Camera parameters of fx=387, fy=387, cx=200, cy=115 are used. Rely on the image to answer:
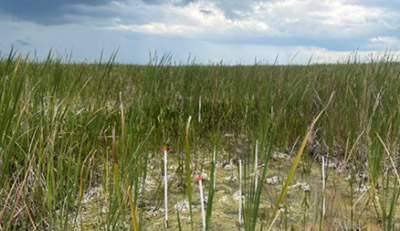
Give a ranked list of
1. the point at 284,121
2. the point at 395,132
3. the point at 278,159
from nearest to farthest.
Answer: the point at 395,132, the point at 278,159, the point at 284,121

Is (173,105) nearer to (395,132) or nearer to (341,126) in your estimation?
(341,126)

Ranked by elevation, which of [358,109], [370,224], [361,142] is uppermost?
[358,109]

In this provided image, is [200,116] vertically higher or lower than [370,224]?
higher

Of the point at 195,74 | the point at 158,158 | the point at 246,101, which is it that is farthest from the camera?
the point at 195,74

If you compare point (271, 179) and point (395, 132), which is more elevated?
point (395, 132)

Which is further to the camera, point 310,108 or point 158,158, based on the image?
point 310,108

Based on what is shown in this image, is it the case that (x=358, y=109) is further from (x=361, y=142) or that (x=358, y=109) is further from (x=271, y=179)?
(x=271, y=179)

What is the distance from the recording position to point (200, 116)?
339 cm

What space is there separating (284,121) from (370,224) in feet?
4.50

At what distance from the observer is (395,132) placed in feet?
8.46

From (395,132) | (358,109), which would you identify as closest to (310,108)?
(358,109)

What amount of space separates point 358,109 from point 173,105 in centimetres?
155

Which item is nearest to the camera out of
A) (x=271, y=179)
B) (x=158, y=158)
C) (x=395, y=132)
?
(x=271, y=179)

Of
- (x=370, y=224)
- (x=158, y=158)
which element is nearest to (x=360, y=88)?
Result: (x=370, y=224)
